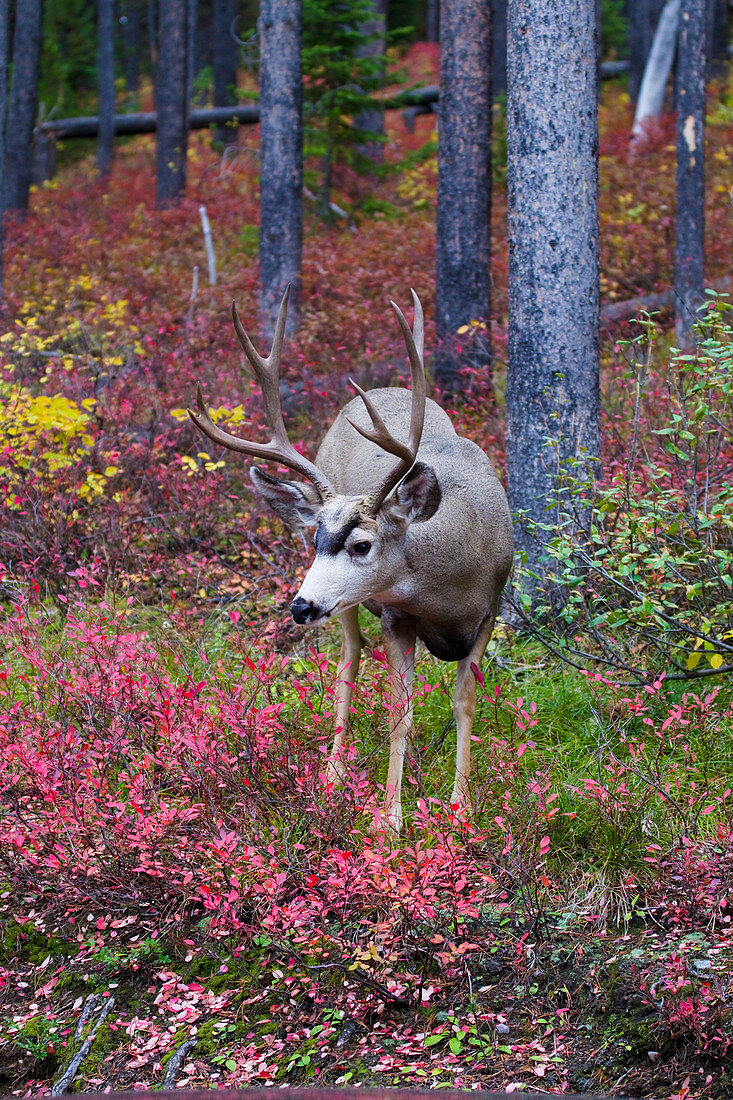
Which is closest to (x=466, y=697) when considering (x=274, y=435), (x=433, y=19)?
(x=274, y=435)

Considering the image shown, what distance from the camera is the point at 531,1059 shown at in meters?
3.58

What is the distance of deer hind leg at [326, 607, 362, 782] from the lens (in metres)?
4.84

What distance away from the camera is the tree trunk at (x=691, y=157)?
1281 cm

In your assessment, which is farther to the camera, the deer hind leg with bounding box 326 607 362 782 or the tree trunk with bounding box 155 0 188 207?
the tree trunk with bounding box 155 0 188 207

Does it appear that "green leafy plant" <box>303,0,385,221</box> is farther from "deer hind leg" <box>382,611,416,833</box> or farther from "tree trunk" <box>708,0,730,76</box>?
"tree trunk" <box>708,0,730,76</box>

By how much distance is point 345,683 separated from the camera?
5215 millimetres

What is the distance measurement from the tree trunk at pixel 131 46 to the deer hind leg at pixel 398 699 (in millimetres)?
35966

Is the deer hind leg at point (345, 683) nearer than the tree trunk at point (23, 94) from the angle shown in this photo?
Yes

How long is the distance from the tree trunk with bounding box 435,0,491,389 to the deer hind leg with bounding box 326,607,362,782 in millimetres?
5591

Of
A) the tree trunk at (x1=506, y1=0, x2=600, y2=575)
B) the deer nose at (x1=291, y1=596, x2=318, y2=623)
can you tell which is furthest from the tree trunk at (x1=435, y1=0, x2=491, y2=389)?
the deer nose at (x1=291, y1=596, x2=318, y2=623)

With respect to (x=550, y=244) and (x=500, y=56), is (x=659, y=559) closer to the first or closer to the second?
(x=550, y=244)

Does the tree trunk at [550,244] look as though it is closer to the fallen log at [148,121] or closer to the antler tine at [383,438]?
the antler tine at [383,438]

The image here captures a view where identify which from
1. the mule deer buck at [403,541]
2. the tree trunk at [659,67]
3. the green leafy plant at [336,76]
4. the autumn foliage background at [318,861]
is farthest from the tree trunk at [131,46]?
the mule deer buck at [403,541]

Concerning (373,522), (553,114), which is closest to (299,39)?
(553,114)
